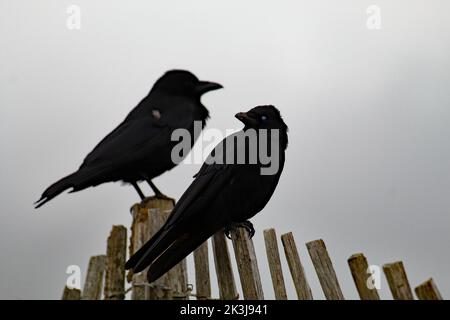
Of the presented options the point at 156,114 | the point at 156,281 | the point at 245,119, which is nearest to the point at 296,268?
the point at 156,281

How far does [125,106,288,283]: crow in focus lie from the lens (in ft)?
15.9

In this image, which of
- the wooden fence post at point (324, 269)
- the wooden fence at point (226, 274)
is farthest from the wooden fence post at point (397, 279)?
the wooden fence post at point (324, 269)

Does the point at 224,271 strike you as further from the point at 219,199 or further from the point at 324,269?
the point at 219,199

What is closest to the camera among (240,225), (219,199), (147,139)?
(240,225)

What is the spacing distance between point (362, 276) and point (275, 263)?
81 cm

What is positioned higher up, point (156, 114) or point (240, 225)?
point (156, 114)

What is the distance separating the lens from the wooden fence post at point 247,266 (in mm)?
4695

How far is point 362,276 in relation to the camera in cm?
438

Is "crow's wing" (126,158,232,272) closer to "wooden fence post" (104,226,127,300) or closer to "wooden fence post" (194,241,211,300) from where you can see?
"wooden fence post" (104,226,127,300)

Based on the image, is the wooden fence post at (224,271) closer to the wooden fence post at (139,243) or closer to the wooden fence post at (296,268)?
the wooden fence post at (296,268)

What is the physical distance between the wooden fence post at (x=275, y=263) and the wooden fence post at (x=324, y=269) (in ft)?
1.11

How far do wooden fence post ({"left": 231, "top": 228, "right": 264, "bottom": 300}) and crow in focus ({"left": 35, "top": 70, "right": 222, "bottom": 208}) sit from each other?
2316 millimetres

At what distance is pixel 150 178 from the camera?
807 centimetres
